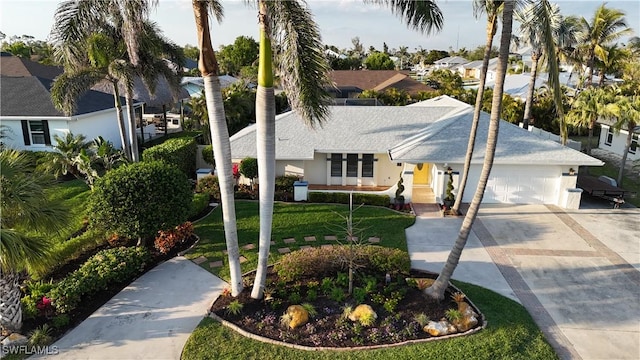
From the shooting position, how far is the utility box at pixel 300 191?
1961 cm

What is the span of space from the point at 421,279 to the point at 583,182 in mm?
13418

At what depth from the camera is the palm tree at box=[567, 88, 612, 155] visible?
22.2 m

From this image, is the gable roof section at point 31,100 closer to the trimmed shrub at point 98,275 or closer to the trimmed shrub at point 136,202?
the trimmed shrub at point 136,202

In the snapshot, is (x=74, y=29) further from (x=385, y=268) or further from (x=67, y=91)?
(x=385, y=268)

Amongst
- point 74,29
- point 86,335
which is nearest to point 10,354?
point 86,335

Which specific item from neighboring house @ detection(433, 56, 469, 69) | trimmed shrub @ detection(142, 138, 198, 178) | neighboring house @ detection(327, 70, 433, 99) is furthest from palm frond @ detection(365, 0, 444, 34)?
neighboring house @ detection(433, 56, 469, 69)

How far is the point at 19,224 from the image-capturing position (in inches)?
369

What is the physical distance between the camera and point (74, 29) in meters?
11.0

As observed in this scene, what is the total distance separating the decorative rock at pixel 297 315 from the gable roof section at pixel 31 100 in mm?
19443

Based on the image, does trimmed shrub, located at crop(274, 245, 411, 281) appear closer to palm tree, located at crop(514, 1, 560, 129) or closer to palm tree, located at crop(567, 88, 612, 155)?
palm tree, located at crop(514, 1, 560, 129)

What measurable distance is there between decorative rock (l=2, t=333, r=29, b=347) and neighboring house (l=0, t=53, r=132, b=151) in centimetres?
1636

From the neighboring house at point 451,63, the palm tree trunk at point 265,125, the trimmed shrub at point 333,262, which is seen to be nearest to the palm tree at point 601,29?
the trimmed shrub at point 333,262

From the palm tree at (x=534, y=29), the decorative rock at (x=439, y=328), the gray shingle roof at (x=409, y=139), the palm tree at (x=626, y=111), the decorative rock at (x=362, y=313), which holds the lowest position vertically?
the decorative rock at (x=439, y=328)

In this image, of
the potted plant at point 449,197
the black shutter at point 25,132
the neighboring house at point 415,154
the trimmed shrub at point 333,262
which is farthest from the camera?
the black shutter at point 25,132
